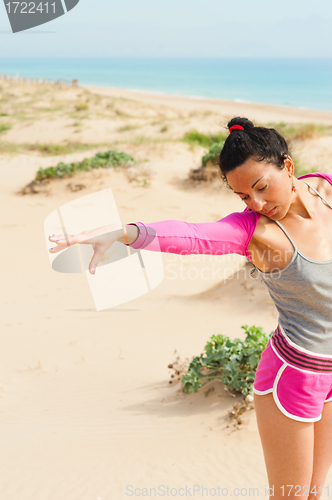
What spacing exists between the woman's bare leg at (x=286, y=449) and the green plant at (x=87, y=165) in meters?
8.54

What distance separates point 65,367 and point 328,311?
3.25 metres

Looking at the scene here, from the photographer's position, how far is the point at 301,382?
5.32ft

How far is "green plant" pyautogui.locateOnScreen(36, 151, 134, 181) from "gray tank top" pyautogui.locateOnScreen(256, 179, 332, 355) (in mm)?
8478

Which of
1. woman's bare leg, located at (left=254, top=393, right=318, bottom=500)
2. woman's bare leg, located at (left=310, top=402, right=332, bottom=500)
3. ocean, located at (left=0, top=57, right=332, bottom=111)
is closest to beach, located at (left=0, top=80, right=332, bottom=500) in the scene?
woman's bare leg, located at (left=310, top=402, right=332, bottom=500)

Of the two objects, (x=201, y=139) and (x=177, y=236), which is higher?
(x=177, y=236)

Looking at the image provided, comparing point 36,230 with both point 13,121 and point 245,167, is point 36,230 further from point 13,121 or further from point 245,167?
point 13,121

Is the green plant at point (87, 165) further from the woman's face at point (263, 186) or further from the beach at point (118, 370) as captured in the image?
the woman's face at point (263, 186)

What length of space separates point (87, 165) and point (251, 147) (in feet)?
28.0

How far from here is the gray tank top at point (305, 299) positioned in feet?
5.08

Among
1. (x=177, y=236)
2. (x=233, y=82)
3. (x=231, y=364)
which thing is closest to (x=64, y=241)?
(x=177, y=236)

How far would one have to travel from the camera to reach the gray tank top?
155 cm

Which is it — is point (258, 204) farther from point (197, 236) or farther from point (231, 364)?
point (231, 364)

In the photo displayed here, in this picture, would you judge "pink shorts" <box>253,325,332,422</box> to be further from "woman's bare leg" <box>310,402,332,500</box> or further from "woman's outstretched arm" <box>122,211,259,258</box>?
"woman's outstretched arm" <box>122,211,259,258</box>

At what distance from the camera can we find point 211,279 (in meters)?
6.59
